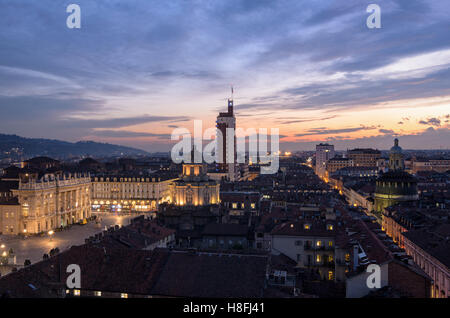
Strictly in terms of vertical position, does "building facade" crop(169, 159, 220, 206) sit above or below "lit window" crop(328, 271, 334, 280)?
above

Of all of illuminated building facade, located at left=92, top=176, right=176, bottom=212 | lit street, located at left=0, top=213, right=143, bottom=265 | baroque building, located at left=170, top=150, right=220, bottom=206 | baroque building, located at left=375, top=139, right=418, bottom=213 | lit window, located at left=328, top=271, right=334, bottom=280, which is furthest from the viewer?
illuminated building facade, located at left=92, top=176, right=176, bottom=212

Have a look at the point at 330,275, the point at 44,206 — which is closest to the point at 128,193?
Result: the point at 44,206

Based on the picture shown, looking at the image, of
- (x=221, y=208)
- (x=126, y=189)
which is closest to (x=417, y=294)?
(x=221, y=208)

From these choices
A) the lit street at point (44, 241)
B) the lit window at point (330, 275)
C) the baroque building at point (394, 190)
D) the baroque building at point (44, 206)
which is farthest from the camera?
the baroque building at point (394, 190)

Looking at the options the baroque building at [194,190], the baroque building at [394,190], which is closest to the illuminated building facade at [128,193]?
the baroque building at [194,190]

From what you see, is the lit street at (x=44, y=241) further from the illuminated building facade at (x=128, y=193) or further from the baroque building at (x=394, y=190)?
the baroque building at (x=394, y=190)

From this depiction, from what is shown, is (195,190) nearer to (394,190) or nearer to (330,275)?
(394,190)

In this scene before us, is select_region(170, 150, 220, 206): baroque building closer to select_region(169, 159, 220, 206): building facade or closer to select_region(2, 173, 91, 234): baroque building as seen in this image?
select_region(169, 159, 220, 206): building facade

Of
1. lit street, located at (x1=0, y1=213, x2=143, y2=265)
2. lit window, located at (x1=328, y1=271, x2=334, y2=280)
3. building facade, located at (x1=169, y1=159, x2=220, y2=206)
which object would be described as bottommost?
lit street, located at (x1=0, y1=213, x2=143, y2=265)

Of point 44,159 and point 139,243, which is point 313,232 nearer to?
point 139,243

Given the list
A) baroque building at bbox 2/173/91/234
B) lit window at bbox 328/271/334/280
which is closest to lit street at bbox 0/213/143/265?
baroque building at bbox 2/173/91/234

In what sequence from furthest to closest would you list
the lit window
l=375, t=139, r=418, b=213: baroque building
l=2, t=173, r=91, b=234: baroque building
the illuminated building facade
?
the illuminated building facade
l=375, t=139, r=418, b=213: baroque building
l=2, t=173, r=91, b=234: baroque building
the lit window

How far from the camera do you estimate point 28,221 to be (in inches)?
3383
